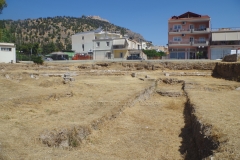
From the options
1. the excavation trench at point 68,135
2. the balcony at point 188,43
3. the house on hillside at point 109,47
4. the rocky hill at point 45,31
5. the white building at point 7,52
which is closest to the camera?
the excavation trench at point 68,135

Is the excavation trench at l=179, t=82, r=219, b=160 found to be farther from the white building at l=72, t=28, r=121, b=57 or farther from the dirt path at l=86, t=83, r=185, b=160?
the white building at l=72, t=28, r=121, b=57

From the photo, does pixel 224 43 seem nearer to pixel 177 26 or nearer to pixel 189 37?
pixel 189 37

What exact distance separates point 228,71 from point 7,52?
116ft

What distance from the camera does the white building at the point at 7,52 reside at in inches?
1597

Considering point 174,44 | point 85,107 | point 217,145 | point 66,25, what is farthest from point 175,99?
point 66,25

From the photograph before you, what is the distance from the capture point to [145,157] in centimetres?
780

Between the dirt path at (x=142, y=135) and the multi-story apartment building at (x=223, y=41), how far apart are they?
111ft

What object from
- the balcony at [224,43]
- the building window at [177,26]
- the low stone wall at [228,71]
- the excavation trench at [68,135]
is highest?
the building window at [177,26]

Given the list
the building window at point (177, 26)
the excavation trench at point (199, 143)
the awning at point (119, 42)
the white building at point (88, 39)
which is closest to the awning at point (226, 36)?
the building window at point (177, 26)

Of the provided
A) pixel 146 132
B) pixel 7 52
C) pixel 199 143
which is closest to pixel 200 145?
pixel 199 143

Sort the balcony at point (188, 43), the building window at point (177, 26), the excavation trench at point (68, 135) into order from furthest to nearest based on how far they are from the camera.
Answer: the building window at point (177, 26) → the balcony at point (188, 43) → the excavation trench at point (68, 135)

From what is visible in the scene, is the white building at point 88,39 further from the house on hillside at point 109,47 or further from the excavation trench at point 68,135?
the excavation trench at point 68,135

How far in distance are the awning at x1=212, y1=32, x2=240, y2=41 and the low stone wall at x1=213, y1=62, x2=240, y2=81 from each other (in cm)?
1854

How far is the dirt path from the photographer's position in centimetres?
817
